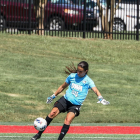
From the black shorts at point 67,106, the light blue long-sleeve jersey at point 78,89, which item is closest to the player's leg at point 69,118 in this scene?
the black shorts at point 67,106

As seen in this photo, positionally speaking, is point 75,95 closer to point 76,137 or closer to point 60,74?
point 76,137

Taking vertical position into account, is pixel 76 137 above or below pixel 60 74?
below

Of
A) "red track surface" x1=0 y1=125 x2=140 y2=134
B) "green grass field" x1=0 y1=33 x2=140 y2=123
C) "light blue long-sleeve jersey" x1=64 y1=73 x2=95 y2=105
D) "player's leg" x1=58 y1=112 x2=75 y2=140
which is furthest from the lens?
"green grass field" x1=0 y1=33 x2=140 y2=123

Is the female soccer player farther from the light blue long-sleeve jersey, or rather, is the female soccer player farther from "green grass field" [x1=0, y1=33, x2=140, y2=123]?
"green grass field" [x1=0, y1=33, x2=140, y2=123]

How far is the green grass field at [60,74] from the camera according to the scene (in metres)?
12.3

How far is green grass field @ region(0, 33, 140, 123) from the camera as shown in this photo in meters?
12.3

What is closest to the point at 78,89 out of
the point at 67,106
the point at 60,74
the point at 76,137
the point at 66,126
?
the point at 67,106

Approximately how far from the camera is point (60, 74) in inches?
621

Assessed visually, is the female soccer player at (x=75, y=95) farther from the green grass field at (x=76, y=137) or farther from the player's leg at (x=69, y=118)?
the green grass field at (x=76, y=137)

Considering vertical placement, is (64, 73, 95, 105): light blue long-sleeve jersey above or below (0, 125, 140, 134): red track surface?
above

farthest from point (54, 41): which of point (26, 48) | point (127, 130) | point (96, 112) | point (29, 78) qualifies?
point (127, 130)

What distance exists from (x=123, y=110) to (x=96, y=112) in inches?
31.0

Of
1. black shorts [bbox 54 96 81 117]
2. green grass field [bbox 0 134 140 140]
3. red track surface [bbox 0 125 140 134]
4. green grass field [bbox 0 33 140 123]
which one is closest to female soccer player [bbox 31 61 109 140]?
black shorts [bbox 54 96 81 117]

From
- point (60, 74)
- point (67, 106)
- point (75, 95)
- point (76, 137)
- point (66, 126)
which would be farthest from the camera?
point (60, 74)
